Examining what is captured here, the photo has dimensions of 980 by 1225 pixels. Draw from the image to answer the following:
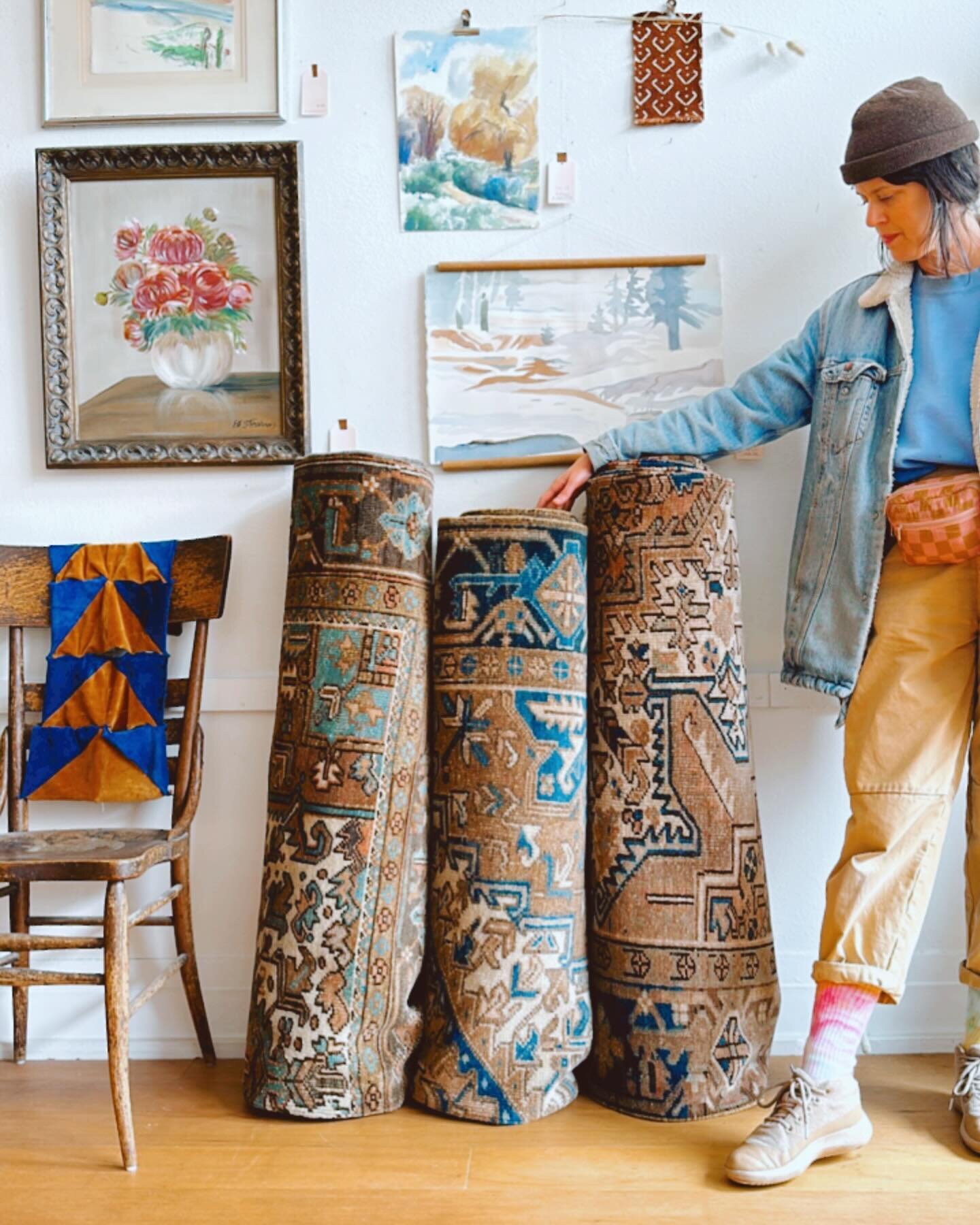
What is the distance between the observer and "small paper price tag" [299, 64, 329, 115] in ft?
7.50

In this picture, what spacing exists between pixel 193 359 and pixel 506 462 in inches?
28.6

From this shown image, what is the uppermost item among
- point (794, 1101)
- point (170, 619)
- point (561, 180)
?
point (561, 180)

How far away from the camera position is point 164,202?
2.30 meters

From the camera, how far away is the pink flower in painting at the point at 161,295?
2.31 meters

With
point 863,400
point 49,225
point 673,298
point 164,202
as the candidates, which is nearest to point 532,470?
point 673,298

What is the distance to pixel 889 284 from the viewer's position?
194 cm

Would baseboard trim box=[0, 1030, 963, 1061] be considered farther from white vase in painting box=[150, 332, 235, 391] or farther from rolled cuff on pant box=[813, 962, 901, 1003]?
white vase in painting box=[150, 332, 235, 391]

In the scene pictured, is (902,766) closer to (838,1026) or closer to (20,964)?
(838,1026)

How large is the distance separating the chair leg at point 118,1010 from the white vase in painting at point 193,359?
3.62ft

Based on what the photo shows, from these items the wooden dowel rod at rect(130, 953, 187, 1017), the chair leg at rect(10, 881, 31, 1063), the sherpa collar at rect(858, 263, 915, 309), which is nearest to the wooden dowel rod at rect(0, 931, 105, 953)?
the wooden dowel rod at rect(130, 953, 187, 1017)

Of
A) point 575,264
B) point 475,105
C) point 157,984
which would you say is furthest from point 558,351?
point 157,984

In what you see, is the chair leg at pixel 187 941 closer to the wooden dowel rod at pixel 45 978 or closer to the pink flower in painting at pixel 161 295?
the wooden dowel rod at pixel 45 978

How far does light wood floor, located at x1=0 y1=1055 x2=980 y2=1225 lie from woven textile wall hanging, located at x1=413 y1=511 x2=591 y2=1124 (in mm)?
115

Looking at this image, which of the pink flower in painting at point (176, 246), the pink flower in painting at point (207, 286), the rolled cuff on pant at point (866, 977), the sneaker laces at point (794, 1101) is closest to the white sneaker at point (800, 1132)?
the sneaker laces at point (794, 1101)
